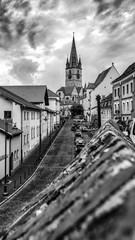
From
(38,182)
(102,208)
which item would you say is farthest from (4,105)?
(102,208)

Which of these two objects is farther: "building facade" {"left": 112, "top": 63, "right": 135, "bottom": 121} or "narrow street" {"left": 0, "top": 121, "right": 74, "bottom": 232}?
"building facade" {"left": 112, "top": 63, "right": 135, "bottom": 121}

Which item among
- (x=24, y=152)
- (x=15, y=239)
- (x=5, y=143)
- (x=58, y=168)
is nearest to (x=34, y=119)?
(x=24, y=152)

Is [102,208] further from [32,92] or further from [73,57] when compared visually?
[73,57]

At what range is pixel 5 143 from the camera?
21.2 metres

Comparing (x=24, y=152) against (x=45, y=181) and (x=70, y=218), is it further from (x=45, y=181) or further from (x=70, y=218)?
(x=70, y=218)

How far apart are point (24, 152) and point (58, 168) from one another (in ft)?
25.1

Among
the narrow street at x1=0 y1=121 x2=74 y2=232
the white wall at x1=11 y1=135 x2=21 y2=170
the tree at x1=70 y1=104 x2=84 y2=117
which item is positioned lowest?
the narrow street at x1=0 y1=121 x2=74 y2=232

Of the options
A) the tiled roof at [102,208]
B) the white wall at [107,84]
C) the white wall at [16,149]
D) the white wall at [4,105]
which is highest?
the white wall at [107,84]

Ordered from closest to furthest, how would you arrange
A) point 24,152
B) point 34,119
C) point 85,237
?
point 85,237 → point 24,152 → point 34,119

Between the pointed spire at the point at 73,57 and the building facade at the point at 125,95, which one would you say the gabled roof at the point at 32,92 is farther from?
the pointed spire at the point at 73,57

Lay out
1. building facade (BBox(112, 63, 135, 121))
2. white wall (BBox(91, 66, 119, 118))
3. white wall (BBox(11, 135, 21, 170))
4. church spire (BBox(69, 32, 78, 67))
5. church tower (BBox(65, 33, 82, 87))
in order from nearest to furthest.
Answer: white wall (BBox(11, 135, 21, 170)) → building facade (BBox(112, 63, 135, 121)) → white wall (BBox(91, 66, 119, 118)) → church spire (BBox(69, 32, 78, 67)) → church tower (BBox(65, 33, 82, 87))

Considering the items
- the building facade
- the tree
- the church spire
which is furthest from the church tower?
the building facade

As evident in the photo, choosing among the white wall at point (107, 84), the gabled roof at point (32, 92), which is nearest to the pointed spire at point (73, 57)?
the white wall at point (107, 84)

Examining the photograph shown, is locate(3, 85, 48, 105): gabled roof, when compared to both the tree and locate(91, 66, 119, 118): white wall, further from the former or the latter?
the tree
